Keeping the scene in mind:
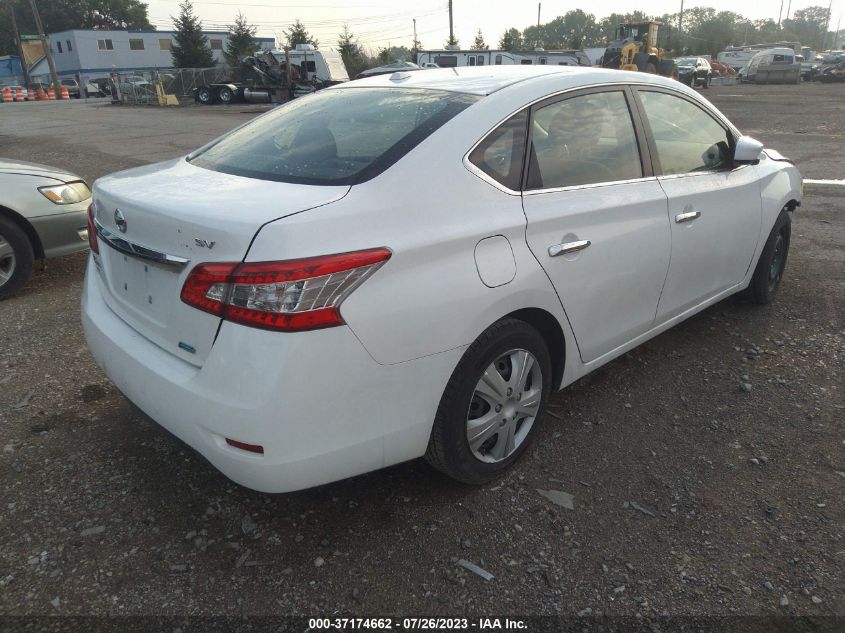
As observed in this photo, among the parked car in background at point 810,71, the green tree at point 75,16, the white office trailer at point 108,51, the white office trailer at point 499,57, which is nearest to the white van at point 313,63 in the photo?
the white office trailer at point 499,57

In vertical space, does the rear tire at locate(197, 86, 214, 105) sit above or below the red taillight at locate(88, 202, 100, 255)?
below

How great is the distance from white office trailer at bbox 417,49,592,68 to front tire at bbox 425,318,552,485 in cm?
2994

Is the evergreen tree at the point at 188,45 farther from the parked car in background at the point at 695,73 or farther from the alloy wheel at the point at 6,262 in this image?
the alloy wheel at the point at 6,262

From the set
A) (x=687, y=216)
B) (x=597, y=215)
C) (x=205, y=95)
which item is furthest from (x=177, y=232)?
(x=205, y=95)

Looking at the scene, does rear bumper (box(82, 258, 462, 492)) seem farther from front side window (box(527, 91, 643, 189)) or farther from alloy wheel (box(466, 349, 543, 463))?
front side window (box(527, 91, 643, 189))

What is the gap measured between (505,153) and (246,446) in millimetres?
1476

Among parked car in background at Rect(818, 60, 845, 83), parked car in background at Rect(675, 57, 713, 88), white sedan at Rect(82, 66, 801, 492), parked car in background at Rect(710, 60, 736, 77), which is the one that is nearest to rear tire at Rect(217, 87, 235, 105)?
parked car in background at Rect(675, 57, 713, 88)

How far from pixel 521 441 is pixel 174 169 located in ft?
6.24

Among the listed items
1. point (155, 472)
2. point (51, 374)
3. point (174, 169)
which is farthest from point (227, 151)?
point (51, 374)

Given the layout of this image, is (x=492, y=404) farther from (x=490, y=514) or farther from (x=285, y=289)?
(x=285, y=289)

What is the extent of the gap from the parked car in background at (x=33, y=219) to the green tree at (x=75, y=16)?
320 ft

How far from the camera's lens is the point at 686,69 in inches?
1401

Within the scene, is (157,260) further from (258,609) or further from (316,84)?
(316,84)

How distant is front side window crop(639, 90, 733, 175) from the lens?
10.7ft
